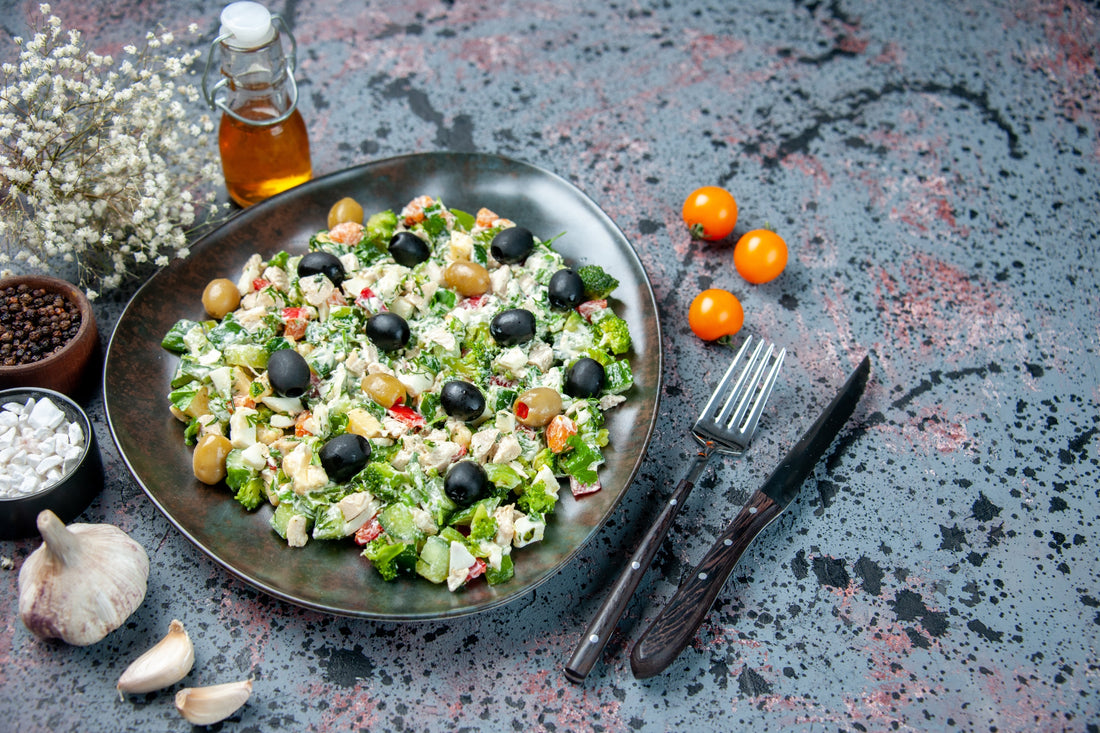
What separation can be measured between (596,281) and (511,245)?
0.29 meters

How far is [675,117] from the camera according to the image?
3439mm

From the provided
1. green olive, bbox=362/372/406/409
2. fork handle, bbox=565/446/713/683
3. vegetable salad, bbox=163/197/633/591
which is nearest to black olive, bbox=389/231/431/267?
vegetable salad, bbox=163/197/633/591

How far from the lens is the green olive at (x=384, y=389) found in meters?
2.28

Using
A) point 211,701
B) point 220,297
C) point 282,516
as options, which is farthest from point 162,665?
point 220,297

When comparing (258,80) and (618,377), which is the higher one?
(258,80)

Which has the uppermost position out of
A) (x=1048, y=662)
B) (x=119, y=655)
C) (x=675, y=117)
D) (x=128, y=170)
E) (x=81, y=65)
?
(x=81, y=65)

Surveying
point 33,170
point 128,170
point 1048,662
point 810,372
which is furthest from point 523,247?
point 1048,662

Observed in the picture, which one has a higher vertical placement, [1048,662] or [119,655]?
[119,655]

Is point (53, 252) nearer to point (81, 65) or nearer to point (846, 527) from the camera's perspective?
point (81, 65)

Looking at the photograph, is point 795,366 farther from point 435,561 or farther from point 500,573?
point 435,561

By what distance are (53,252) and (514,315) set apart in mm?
1345

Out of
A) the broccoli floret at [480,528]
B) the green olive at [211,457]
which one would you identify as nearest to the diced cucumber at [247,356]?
the green olive at [211,457]

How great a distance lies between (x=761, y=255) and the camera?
2.83 metres

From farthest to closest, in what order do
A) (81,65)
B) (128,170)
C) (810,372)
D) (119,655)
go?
(810,372)
(128,170)
(81,65)
(119,655)
